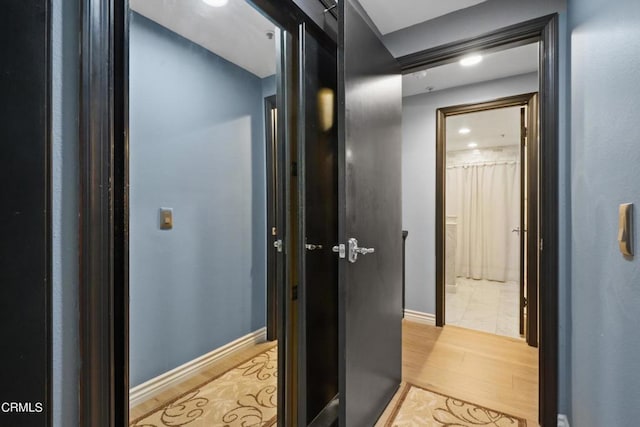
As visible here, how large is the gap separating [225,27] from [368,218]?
1054 millimetres

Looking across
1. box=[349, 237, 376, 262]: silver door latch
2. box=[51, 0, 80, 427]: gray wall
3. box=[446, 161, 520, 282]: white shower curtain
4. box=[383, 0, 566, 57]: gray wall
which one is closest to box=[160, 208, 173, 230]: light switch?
box=[51, 0, 80, 427]: gray wall

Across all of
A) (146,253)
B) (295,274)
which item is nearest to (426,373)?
(295,274)

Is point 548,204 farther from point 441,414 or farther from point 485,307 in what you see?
point 485,307

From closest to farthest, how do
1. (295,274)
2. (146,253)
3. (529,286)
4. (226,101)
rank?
(146,253)
(226,101)
(295,274)
(529,286)

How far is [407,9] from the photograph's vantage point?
5.69ft

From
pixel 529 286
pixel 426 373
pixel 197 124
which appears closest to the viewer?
pixel 197 124

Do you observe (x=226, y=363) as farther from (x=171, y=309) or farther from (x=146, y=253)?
(x=146, y=253)

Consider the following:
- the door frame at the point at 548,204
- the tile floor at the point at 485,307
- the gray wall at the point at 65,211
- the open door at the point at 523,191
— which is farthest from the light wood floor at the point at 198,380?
the open door at the point at 523,191

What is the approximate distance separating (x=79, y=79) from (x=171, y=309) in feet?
2.46

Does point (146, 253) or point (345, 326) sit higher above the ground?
point (146, 253)

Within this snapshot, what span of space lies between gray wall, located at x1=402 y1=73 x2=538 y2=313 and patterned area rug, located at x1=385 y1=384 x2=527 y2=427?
1221 millimetres

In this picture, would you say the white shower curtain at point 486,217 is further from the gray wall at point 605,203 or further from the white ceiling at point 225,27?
the white ceiling at point 225,27

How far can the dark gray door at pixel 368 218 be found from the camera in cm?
124
